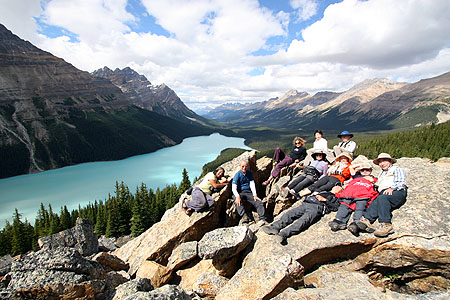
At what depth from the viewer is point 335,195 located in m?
10.3

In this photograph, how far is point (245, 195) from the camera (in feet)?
39.8

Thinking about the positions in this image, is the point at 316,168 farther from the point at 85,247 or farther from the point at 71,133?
the point at 71,133

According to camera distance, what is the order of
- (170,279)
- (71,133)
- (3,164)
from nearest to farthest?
(170,279), (3,164), (71,133)

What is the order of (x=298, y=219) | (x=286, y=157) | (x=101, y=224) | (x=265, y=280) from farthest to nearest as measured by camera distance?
1. (x=101, y=224)
2. (x=286, y=157)
3. (x=298, y=219)
4. (x=265, y=280)

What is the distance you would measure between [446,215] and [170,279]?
38.7 feet

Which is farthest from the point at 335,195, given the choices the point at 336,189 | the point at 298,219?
the point at 298,219

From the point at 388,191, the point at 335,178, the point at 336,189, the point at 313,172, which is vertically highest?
the point at 313,172

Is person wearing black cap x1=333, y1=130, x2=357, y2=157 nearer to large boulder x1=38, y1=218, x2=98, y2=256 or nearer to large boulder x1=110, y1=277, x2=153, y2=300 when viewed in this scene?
large boulder x1=110, y1=277, x2=153, y2=300

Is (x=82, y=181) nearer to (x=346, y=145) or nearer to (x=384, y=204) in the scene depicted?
(x=346, y=145)

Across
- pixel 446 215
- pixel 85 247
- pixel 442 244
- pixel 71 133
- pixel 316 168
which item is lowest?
pixel 85 247

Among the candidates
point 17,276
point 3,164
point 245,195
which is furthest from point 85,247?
point 3,164

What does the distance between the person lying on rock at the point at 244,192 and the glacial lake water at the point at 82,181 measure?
100 m

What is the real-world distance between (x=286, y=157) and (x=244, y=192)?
501cm

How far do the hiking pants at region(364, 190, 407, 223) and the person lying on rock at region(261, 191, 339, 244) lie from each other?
4.77ft
